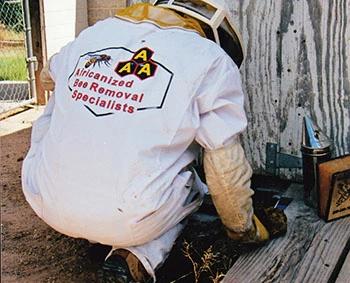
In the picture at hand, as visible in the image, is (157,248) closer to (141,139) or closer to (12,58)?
(141,139)

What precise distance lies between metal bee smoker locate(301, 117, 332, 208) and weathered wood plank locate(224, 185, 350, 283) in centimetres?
15

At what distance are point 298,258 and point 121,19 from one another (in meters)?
1.22

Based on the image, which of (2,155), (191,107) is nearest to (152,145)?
(191,107)

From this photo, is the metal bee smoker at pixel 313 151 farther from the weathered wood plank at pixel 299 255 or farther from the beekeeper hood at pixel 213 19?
the beekeeper hood at pixel 213 19

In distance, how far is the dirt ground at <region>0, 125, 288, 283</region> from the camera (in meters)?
2.52

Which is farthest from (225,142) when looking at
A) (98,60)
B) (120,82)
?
(98,60)

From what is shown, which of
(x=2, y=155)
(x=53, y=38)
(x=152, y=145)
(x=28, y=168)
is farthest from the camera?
(x=53, y=38)

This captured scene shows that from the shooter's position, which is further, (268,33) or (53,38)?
(53,38)

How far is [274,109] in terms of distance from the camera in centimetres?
306

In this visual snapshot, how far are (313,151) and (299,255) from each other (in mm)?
556

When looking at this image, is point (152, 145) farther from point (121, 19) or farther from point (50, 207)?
point (121, 19)

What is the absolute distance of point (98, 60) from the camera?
2348 millimetres

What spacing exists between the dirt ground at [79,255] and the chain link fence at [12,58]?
110 inches

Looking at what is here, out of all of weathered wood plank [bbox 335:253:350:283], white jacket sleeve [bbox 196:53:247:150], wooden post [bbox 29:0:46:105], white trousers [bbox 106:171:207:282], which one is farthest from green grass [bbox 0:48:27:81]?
weathered wood plank [bbox 335:253:350:283]
